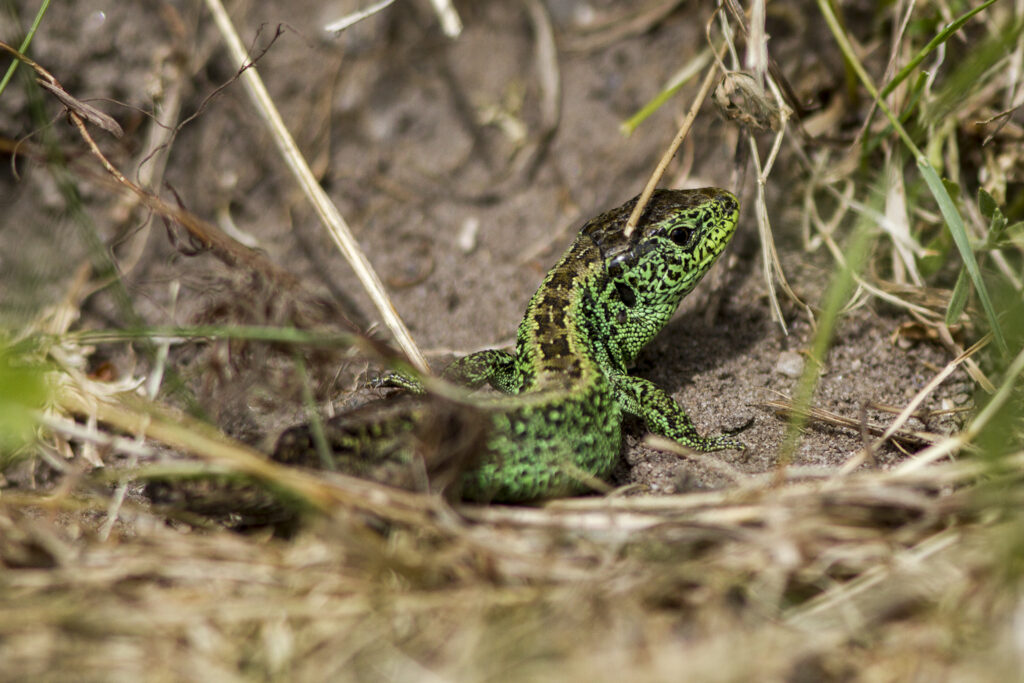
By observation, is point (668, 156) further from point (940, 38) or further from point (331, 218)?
point (331, 218)

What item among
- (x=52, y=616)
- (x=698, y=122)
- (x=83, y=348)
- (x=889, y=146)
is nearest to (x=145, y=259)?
(x=83, y=348)

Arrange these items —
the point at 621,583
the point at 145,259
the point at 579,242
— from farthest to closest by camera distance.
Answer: the point at 145,259 < the point at 579,242 < the point at 621,583

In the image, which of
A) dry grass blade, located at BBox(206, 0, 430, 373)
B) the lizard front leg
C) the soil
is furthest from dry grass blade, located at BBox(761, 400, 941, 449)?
dry grass blade, located at BBox(206, 0, 430, 373)

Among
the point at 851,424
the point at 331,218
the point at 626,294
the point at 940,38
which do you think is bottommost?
the point at 851,424

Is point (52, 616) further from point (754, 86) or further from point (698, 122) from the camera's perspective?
point (698, 122)

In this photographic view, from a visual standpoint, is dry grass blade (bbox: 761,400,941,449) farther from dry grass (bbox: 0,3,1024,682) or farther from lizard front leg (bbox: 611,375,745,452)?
dry grass (bbox: 0,3,1024,682)

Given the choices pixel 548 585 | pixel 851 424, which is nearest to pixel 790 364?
pixel 851 424
